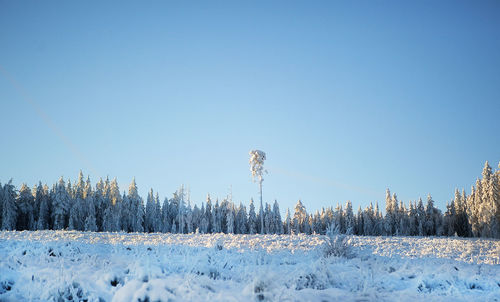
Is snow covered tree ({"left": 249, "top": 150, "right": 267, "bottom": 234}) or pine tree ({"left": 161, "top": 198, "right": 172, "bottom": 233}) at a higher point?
snow covered tree ({"left": 249, "top": 150, "right": 267, "bottom": 234})

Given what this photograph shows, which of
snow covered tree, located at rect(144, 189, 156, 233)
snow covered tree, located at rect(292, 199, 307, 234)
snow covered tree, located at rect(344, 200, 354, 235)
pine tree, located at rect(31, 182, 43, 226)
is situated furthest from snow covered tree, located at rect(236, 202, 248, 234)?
pine tree, located at rect(31, 182, 43, 226)

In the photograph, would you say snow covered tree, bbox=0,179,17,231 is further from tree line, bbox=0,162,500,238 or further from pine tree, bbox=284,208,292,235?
pine tree, bbox=284,208,292,235

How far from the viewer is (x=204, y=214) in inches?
3743

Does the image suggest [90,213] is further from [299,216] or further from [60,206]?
[299,216]

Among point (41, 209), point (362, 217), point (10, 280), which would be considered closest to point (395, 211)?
point (362, 217)

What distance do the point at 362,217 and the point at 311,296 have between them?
105 meters

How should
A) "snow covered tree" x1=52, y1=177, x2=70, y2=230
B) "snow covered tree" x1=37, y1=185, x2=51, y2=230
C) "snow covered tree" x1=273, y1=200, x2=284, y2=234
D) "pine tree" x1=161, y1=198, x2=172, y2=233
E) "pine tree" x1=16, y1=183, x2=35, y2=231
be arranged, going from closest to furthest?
1. "snow covered tree" x1=37, y1=185, x2=51, y2=230
2. "snow covered tree" x1=52, y1=177, x2=70, y2=230
3. "pine tree" x1=16, y1=183, x2=35, y2=231
4. "pine tree" x1=161, y1=198, x2=172, y2=233
5. "snow covered tree" x1=273, y1=200, x2=284, y2=234

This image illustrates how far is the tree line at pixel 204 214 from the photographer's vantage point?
61875 millimetres

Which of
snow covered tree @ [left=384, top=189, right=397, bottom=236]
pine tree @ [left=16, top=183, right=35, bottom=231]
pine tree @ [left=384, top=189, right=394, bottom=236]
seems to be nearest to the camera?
pine tree @ [left=16, top=183, right=35, bottom=231]

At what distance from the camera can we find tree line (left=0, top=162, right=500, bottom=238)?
61.9 m

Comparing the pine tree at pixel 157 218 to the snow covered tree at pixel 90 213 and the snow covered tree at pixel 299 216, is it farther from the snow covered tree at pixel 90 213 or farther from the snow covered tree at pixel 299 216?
the snow covered tree at pixel 299 216

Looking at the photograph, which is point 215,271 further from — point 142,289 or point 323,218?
point 323,218

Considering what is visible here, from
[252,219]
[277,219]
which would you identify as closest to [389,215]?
[277,219]

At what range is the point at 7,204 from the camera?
59.9m
